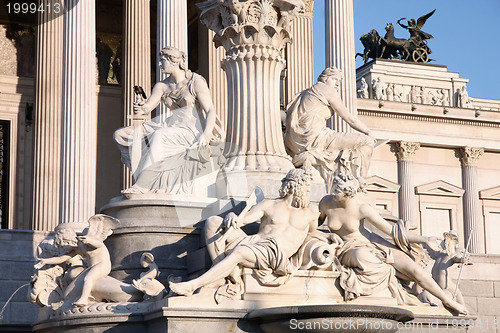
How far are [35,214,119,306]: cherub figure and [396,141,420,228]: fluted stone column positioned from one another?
4488 centimetres

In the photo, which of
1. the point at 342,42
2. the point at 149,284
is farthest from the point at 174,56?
the point at 342,42

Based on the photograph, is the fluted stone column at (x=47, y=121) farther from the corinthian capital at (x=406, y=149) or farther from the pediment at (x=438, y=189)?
the pediment at (x=438, y=189)

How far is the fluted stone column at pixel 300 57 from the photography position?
144ft

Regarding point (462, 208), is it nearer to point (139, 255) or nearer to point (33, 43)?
point (33, 43)

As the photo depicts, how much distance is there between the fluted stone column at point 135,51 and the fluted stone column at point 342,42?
7.41 metres

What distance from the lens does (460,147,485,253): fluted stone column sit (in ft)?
206

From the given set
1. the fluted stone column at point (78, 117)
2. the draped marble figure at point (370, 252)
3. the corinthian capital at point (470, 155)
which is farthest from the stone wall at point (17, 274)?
the corinthian capital at point (470, 155)

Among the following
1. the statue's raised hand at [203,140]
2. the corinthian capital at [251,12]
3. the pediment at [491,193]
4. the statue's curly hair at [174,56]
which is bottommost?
the statue's raised hand at [203,140]

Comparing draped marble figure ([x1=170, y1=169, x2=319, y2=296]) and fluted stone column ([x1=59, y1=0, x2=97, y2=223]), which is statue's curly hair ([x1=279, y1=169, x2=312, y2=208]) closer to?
draped marble figure ([x1=170, y1=169, x2=319, y2=296])

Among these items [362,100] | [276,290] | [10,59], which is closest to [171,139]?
[276,290]

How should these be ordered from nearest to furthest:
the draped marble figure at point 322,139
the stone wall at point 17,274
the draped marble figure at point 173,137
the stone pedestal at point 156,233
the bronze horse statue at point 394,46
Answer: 1. the stone pedestal at point 156,233
2. the draped marble figure at point 173,137
3. the draped marble figure at point 322,139
4. the stone wall at point 17,274
5. the bronze horse statue at point 394,46

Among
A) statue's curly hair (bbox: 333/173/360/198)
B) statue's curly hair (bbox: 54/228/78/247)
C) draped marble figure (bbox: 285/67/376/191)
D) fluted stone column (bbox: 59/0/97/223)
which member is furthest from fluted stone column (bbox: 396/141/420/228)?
statue's curly hair (bbox: 54/228/78/247)

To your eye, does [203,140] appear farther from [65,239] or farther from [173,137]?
[65,239]

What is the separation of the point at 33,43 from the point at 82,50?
48.1ft
